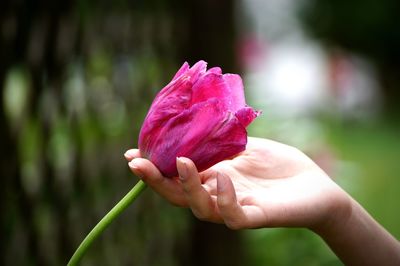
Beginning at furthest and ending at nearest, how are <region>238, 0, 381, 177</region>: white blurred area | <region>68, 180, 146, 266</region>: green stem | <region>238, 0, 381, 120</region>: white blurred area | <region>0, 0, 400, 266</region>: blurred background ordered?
1. <region>238, 0, 381, 120</region>: white blurred area
2. <region>238, 0, 381, 177</region>: white blurred area
3. <region>0, 0, 400, 266</region>: blurred background
4. <region>68, 180, 146, 266</region>: green stem

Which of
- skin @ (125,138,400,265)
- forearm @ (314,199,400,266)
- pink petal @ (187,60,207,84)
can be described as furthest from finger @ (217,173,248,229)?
forearm @ (314,199,400,266)

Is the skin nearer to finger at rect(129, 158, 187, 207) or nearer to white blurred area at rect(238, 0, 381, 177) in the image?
finger at rect(129, 158, 187, 207)

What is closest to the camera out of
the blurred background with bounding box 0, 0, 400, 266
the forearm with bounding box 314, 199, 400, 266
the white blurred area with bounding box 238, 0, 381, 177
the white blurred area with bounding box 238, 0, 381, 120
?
the forearm with bounding box 314, 199, 400, 266

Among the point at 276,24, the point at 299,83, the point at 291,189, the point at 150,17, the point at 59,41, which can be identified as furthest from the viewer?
the point at 276,24

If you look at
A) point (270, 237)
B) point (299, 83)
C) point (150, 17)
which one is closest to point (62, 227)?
point (150, 17)

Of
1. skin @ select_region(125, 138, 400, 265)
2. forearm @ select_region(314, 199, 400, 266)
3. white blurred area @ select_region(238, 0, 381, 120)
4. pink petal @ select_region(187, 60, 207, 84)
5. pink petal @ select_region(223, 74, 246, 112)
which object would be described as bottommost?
white blurred area @ select_region(238, 0, 381, 120)

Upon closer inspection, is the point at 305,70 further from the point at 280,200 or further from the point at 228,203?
the point at 228,203

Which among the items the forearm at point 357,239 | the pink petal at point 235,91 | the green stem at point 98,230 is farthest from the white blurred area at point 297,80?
the green stem at point 98,230

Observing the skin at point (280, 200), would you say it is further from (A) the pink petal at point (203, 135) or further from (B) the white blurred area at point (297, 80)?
(B) the white blurred area at point (297, 80)

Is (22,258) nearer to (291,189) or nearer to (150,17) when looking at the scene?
(291,189)
